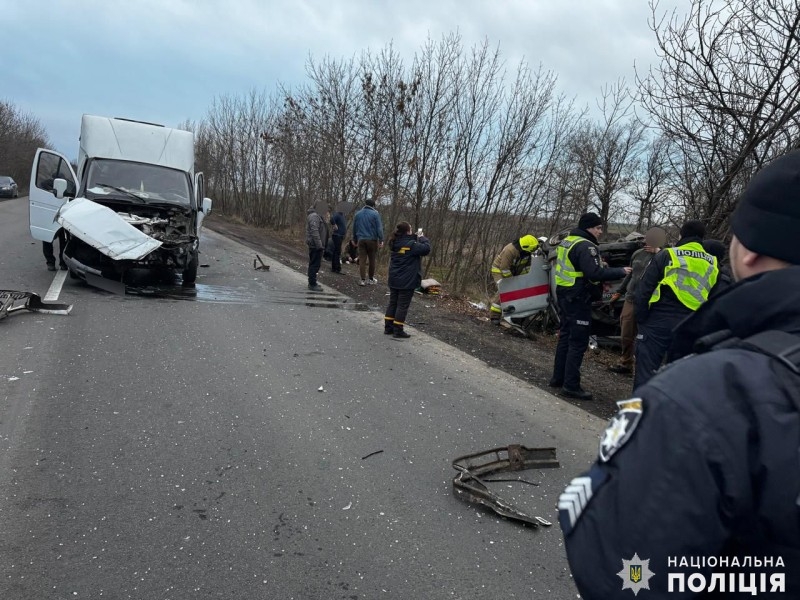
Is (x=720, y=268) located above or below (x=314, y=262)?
above

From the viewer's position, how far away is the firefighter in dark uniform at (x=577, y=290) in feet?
19.5

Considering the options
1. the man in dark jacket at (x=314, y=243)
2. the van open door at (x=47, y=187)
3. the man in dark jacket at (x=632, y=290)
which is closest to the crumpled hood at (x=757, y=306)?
the man in dark jacket at (x=632, y=290)

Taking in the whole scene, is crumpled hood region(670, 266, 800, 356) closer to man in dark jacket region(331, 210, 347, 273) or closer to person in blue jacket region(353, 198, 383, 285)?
person in blue jacket region(353, 198, 383, 285)

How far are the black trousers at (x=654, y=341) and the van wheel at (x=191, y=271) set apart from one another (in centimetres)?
775

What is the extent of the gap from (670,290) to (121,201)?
9108 millimetres

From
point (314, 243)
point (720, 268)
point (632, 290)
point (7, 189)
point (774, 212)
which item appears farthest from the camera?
point (7, 189)

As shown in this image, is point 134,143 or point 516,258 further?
point 134,143

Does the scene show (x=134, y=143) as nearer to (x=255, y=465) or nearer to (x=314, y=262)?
(x=314, y=262)

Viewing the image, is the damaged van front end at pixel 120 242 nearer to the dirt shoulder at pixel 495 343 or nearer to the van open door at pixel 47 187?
the van open door at pixel 47 187

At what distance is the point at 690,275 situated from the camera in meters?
4.93

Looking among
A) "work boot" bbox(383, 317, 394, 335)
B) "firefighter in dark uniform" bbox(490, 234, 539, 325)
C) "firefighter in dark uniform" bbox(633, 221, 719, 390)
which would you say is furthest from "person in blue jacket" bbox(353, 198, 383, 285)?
"firefighter in dark uniform" bbox(633, 221, 719, 390)

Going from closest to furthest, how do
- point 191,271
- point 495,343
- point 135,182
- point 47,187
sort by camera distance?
point 495,343
point 191,271
point 47,187
point 135,182

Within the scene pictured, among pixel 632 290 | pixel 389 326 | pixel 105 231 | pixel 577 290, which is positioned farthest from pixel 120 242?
pixel 632 290

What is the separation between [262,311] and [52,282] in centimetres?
388
